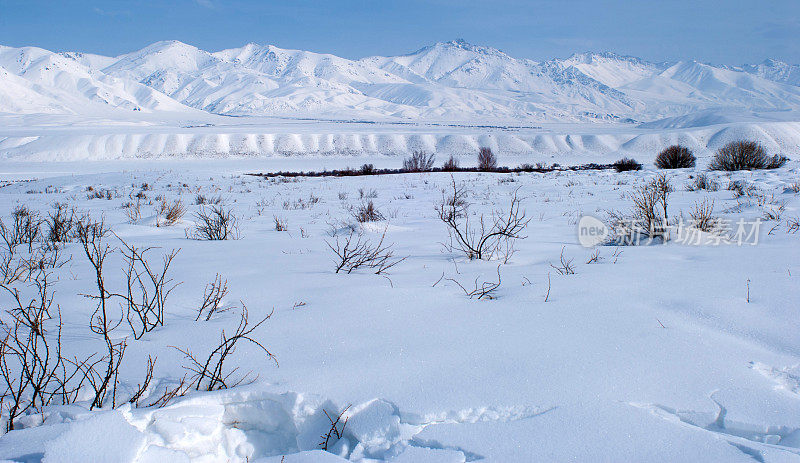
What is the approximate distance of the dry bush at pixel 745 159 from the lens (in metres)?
12.9

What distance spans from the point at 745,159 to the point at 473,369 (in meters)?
15.4

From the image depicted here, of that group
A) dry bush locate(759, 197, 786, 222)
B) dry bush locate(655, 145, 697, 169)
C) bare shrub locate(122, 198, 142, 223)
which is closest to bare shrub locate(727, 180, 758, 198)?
dry bush locate(759, 197, 786, 222)

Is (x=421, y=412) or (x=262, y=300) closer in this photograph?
(x=421, y=412)

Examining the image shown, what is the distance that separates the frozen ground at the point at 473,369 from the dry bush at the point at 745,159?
12.7m

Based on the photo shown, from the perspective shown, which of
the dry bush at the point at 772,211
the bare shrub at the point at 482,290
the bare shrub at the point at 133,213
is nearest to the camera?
the bare shrub at the point at 482,290

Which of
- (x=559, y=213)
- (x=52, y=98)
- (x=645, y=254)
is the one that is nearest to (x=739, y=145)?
(x=559, y=213)

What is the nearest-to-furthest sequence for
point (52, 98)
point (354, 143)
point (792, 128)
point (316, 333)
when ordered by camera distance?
point (316, 333), point (792, 128), point (354, 143), point (52, 98)

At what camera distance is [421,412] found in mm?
1255

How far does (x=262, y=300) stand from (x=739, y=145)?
15.8m

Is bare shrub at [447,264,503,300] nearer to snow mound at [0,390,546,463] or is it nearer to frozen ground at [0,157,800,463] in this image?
frozen ground at [0,157,800,463]

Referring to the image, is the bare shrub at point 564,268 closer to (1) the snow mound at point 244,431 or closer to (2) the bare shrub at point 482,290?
(2) the bare shrub at point 482,290

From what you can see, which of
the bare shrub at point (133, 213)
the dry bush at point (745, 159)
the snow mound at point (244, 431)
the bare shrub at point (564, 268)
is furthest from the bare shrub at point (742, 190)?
the bare shrub at point (133, 213)

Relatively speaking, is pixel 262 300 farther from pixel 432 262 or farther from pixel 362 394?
pixel 432 262

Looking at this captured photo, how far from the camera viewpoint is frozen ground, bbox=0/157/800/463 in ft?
3.70
